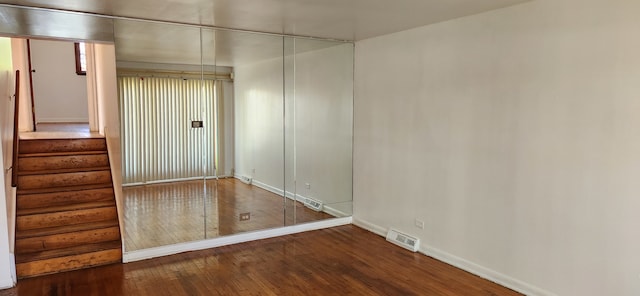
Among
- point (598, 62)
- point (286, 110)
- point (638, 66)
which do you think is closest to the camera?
point (638, 66)

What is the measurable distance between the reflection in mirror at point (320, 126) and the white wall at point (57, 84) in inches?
315

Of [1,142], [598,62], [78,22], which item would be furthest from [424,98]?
[1,142]

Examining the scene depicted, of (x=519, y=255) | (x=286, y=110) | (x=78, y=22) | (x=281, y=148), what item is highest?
(x=78, y=22)

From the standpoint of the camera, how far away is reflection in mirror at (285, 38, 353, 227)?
5.09 metres

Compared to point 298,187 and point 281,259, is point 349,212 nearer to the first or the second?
point 298,187

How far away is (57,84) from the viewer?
1043 centimetres

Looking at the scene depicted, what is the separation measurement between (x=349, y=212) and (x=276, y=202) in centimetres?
103

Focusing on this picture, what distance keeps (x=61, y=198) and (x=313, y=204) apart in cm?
293

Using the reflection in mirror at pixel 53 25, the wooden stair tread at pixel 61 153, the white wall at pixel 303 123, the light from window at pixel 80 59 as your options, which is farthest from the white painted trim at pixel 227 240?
the light from window at pixel 80 59

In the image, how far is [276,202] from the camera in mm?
5129

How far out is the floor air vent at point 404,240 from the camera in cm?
440

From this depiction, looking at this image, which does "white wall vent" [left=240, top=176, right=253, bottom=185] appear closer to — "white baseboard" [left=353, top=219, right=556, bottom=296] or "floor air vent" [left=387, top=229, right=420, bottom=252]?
"floor air vent" [left=387, top=229, right=420, bottom=252]

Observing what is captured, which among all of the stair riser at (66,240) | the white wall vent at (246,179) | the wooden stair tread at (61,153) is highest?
the wooden stair tread at (61,153)

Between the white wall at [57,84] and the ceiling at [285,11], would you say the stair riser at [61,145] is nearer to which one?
the ceiling at [285,11]
